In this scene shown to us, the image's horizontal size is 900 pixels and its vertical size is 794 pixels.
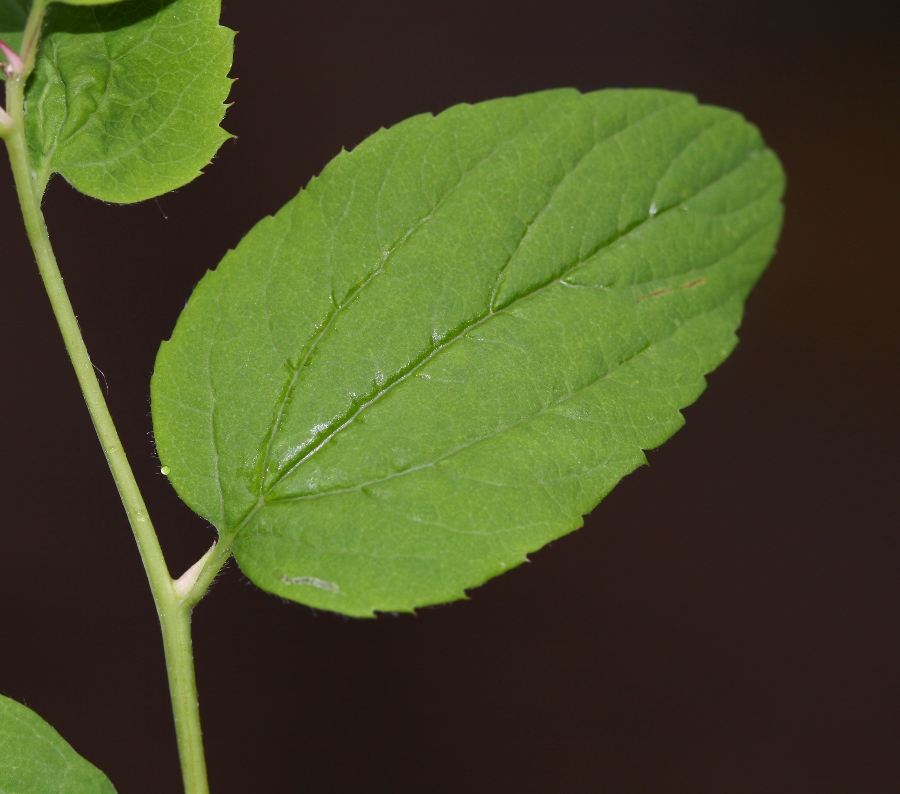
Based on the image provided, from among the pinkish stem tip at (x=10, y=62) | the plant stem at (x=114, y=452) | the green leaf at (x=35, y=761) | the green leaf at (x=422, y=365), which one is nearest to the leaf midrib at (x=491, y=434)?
the green leaf at (x=422, y=365)

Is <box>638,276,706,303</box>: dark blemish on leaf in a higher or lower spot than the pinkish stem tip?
lower

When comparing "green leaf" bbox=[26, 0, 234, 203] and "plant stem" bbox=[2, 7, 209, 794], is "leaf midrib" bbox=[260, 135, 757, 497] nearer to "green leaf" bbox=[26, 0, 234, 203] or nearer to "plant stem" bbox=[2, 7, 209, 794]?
"plant stem" bbox=[2, 7, 209, 794]

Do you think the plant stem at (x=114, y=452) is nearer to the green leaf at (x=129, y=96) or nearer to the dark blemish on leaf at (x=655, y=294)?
the green leaf at (x=129, y=96)

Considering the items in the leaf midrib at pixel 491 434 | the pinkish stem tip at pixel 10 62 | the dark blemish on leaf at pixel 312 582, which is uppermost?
the pinkish stem tip at pixel 10 62

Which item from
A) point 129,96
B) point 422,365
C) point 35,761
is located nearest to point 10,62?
point 129,96

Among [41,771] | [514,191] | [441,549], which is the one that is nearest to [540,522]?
[441,549]

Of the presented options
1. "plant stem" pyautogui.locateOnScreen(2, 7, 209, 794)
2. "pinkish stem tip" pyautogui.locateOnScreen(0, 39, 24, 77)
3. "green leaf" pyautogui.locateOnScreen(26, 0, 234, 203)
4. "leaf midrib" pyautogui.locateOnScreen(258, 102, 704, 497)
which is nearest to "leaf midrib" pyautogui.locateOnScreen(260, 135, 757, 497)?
"leaf midrib" pyautogui.locateOnScreen(258, 102, 704, 497)

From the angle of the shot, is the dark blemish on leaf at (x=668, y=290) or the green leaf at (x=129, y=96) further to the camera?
the dark blemish on leaf at (x=668, y=290)
